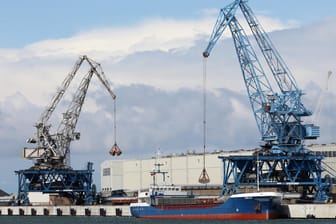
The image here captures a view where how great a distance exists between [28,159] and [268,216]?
60.4m

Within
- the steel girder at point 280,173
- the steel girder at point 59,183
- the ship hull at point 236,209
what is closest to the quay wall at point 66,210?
the steel girder at point 59,183

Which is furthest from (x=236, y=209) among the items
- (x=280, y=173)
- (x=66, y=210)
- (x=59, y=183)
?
(x=59, y=183)

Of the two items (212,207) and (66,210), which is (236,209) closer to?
(212,207)

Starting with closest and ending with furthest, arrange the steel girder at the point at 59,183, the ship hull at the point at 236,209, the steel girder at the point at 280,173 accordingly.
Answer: the ship hull at the point at 236,209 < the steel girder at the point at 280,173 < the steel girder at the point at 59,183

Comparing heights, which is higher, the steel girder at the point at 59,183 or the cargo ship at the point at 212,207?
the steel girder at the point at 59,183

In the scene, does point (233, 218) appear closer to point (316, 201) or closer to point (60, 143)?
point (316, 201)

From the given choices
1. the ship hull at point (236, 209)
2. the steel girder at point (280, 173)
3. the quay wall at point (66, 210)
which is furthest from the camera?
the quay wall at point (66, 210)

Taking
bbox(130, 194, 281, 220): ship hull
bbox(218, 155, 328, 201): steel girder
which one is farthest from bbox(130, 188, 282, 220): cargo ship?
bbox(218, 155, 328, 201): steel girder

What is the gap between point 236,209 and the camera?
407 feet

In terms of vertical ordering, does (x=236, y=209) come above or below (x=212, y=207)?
below

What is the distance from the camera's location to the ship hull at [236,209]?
122750mm

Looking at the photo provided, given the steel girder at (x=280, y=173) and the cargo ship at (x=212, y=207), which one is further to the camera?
the steel girder at (x=280, y=173)

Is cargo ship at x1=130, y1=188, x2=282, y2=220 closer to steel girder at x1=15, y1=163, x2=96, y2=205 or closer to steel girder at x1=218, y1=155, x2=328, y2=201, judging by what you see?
steel girder at x1=218, y1=155, x2=328, y2=201

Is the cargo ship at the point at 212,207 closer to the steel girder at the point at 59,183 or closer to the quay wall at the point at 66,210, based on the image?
the quay wall at the point at 66,210
